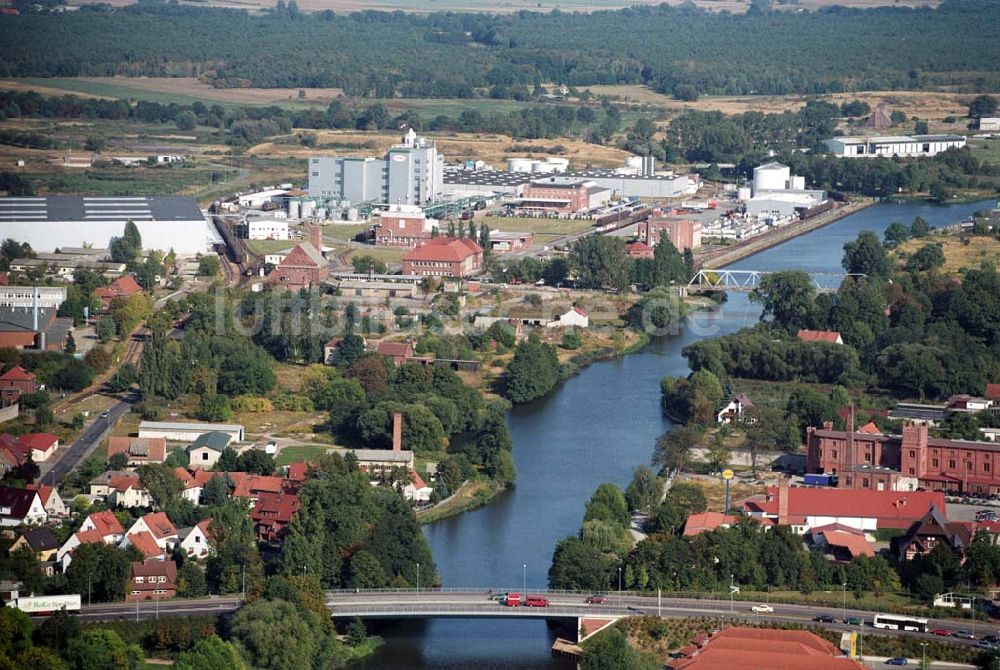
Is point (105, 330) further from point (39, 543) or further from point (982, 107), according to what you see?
point (982, 107)

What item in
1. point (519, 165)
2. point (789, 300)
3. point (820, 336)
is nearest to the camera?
point (820, 336)

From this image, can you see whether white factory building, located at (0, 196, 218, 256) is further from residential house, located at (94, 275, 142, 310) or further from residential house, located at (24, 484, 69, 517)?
residential house, located at (24, 484, 69, 517)

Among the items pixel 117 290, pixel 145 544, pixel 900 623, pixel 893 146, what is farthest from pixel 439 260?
pixel 893 146

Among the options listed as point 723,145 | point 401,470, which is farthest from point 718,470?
point 723,145

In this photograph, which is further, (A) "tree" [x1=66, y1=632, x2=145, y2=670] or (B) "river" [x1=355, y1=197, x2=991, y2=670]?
(B) "river" [x1=355, y1=197, x2=991, y2=670]

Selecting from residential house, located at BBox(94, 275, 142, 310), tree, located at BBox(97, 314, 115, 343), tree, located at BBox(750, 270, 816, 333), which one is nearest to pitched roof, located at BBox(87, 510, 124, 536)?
tree, located at BBox(97, 314, 115, 343)

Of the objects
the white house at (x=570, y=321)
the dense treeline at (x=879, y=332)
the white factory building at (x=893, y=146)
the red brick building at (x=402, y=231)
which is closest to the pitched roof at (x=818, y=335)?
the dense treeline at (x=879, y=332)
